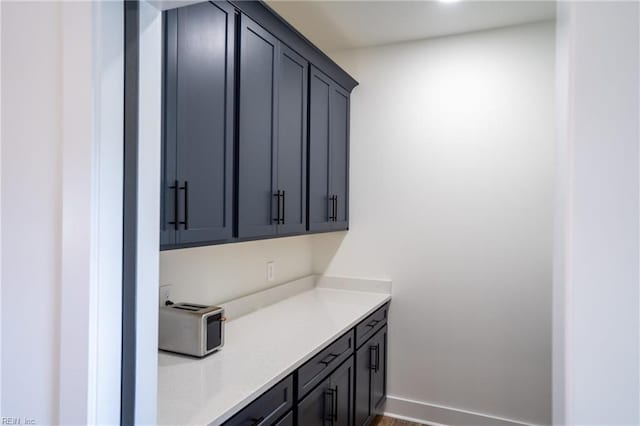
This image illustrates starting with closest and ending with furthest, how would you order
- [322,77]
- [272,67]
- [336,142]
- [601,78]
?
[601,78] < [272,67] < [322,77] < [336,142]

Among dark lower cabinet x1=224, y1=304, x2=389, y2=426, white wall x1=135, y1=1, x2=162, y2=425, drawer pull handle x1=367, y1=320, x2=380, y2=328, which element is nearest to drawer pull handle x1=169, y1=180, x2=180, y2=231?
white wall x1=135, y1=1, x2=162, y2=425

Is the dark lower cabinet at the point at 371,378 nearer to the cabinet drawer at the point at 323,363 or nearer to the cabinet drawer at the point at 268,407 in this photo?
the cabinet drawer at the point at 323,363

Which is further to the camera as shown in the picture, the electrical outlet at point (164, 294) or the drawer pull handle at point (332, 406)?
the drawer pull handle at point (332, 406)

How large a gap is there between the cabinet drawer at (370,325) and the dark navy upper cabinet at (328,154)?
0.61 meters

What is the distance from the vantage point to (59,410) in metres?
0.96

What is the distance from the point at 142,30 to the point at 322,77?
1.60 meters

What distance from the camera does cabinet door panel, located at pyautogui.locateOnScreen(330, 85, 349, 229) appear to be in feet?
8.89

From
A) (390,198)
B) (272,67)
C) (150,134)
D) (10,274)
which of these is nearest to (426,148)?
(390,198)

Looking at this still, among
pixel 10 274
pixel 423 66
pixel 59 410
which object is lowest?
pixel 59 410

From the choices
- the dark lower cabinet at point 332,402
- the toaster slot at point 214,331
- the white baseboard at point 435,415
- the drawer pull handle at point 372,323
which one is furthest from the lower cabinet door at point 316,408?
the white baseboard at point 435,415

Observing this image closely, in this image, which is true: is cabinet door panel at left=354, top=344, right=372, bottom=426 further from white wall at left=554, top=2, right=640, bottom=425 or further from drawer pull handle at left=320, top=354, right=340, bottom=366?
white wall at left=554, top=2, right=640, bottom=425

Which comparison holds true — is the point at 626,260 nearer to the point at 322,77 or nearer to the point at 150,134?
the point at 150,134

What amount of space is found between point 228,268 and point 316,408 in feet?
2.81

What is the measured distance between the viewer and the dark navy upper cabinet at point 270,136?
1.76 metres
